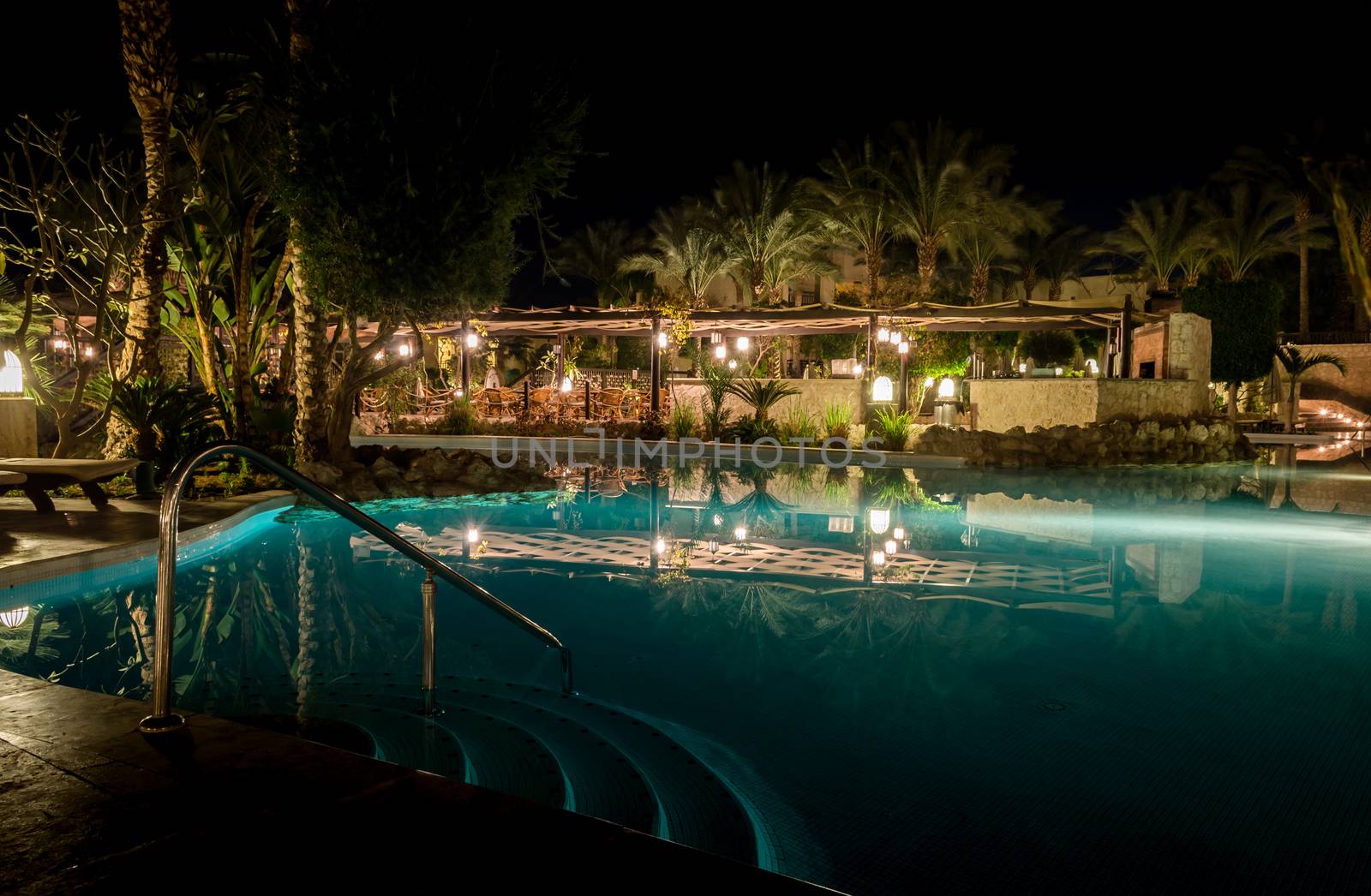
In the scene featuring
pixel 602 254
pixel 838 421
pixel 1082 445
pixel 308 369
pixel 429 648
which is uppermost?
pixel 602 254

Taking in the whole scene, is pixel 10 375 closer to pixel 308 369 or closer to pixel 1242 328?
pixel 308 369

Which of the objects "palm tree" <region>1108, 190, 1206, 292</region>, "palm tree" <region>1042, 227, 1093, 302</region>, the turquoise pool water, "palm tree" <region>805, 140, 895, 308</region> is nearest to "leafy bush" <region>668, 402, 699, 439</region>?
"palm tree" <region>805, 140, 895, 308</region>

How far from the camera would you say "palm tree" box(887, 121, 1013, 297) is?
2811 centimetres

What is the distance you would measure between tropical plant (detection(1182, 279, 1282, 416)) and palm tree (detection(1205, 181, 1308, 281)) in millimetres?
7407

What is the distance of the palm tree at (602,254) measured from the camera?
40875 millimetres

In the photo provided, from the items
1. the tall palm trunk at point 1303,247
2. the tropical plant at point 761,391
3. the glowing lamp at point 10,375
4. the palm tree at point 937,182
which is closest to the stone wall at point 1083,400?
the tropical plant at point 761,391

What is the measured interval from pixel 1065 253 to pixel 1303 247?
29.2 ft

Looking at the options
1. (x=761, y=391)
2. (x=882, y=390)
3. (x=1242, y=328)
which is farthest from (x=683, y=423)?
(x=1242, y=328)

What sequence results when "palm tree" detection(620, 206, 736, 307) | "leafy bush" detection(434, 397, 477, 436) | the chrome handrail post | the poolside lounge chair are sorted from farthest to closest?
"palm tree" detection(620, 206, 736, 307) → "leafy bush" detection(434, 397, 477, 436) → the poolside lounge chair → the chrome handrail post

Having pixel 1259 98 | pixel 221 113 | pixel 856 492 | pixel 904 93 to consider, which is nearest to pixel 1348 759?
pixel 856 492

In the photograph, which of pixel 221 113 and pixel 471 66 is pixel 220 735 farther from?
pixel 221 113

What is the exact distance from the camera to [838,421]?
20375 mm

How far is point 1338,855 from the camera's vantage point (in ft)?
10.4

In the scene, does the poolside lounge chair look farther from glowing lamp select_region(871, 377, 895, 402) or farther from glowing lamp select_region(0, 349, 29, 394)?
glowing lamp select_region(871, 377, 895, 402)
